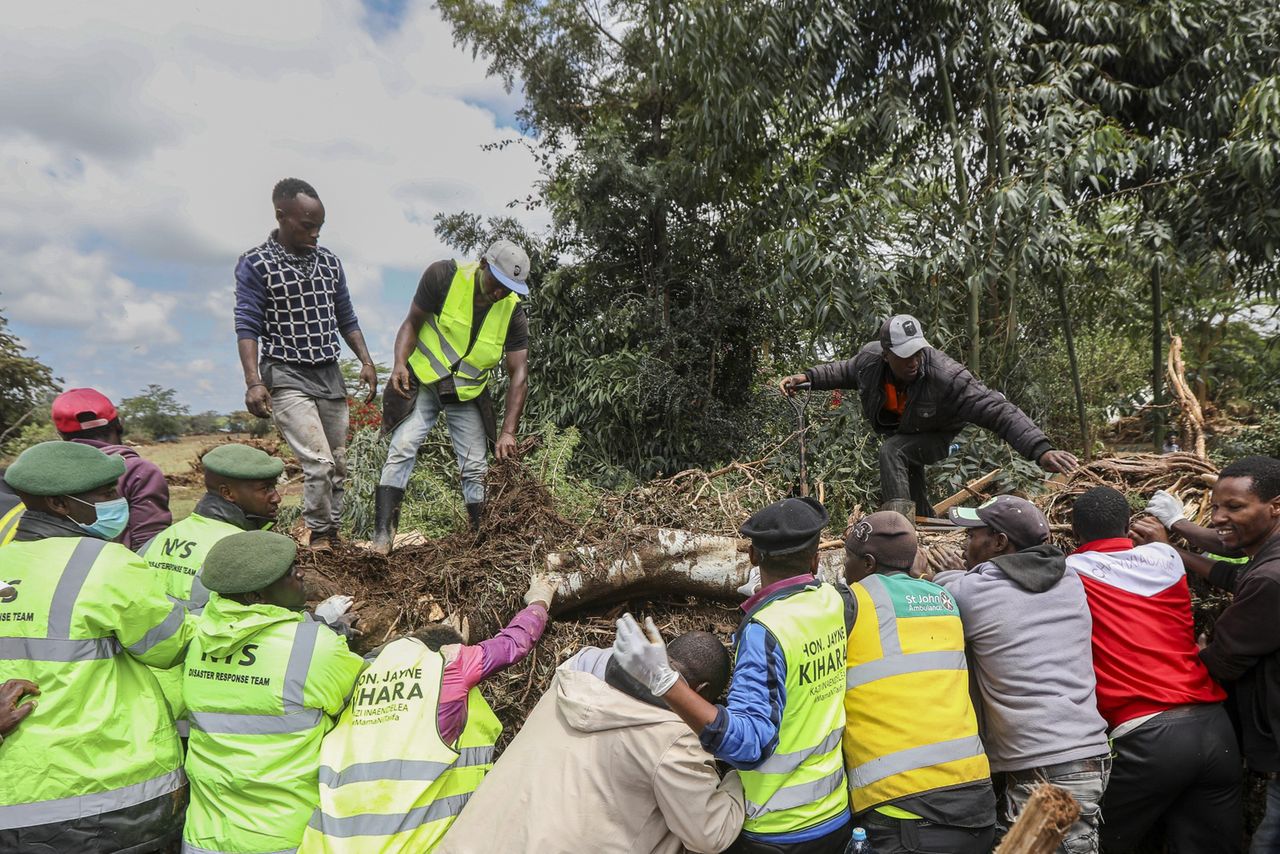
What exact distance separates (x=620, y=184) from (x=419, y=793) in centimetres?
650

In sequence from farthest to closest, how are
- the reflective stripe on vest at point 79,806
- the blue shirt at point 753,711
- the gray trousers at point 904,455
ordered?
the gray trousers at point 904,455, the reflective stripe on vest at point 79,806, the blue shirt at point 753,711

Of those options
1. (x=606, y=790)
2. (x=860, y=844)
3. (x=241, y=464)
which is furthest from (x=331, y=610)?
(x=860, y=844)

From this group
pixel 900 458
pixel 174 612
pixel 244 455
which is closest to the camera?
pixel 174 612

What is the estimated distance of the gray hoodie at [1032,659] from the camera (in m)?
2.39

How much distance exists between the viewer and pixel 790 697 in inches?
80.4

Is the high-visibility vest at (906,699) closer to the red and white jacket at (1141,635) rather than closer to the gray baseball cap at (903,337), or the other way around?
the red and white jacket at (1141,635)

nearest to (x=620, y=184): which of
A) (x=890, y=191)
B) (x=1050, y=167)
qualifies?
(x=890, y=191)

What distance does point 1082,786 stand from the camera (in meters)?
2.38

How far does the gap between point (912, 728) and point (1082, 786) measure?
2.29ft

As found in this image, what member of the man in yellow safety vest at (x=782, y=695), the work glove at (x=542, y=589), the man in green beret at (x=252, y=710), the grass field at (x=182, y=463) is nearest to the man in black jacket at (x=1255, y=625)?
the man in yellow safety vest at (x=782, y=695)

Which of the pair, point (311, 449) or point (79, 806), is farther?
point (311, 449)

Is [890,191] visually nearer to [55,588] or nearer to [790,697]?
[790,697]

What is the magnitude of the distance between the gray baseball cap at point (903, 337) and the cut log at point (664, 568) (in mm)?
1126

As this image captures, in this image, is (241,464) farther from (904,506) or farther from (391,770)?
(904,506)
